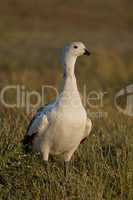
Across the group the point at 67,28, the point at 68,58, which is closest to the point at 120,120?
the point at 68,58

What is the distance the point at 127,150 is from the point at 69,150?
682 millimetres

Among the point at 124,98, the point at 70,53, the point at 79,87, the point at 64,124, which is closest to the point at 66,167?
the point at 64,124

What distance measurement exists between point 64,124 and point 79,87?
22.6 feet

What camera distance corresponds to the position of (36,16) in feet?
131

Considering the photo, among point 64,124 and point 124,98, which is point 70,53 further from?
point 124,98

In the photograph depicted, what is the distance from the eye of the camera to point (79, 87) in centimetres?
1461

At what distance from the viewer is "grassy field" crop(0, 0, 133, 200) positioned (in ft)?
23.3

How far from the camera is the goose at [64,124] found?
25.4ft

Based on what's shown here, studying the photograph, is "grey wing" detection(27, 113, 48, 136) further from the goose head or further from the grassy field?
the goose head

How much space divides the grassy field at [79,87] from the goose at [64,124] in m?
0.14

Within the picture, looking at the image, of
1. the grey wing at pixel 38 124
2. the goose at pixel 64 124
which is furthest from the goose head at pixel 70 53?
the grey wing at pixel 38 124

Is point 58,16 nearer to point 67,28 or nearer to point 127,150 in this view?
point 67,28

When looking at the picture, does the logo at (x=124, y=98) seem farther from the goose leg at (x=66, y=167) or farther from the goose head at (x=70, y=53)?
the goose leg at (x=66, y=167)

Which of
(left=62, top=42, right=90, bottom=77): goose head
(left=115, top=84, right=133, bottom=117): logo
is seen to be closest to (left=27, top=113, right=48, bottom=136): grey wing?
(left=62, top=42, right=90, bottom=77): goose head
